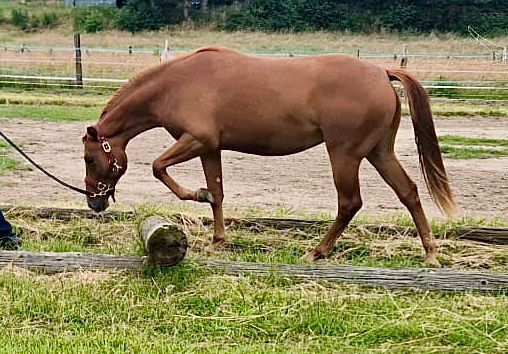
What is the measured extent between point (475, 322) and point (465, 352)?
1.17 ft

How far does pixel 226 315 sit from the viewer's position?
466 centimetres

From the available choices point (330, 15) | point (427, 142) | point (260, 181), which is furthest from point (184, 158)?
point (330, 15)

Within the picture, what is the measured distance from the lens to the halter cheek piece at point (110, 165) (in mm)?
6359

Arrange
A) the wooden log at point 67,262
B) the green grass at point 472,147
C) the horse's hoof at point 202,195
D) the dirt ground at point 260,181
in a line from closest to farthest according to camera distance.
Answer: the wooden log at point 67,262 → the horse's hoof at point 202,195 → the dirt ground at point 260,181 → the green grass at point 472,147

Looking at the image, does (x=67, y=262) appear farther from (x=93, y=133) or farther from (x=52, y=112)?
(x=52, y=112)

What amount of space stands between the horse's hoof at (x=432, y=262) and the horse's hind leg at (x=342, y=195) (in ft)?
2.18

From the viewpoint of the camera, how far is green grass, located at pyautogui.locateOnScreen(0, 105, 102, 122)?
16188 mm

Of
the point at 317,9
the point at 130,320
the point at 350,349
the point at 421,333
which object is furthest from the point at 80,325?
the point at 317,9

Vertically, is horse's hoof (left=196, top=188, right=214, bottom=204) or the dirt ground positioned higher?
horse's hoof (left=196, top=188, right=214, bottom=204)

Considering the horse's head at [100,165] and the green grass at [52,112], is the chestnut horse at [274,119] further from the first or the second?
the green grass at [52,112]

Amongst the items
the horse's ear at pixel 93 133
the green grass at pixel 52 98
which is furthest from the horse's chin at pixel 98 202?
the green grass at pixel 52 98

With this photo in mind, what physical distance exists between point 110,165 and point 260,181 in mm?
3901

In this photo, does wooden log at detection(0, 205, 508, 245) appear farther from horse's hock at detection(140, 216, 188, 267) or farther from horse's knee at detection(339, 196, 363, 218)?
horse's hock at detection(140, 216, 188, 267)

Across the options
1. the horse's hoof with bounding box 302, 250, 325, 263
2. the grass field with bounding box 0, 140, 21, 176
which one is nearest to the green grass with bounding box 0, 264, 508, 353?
the horse's hoof with bounding box 302, 250, 325, 263
